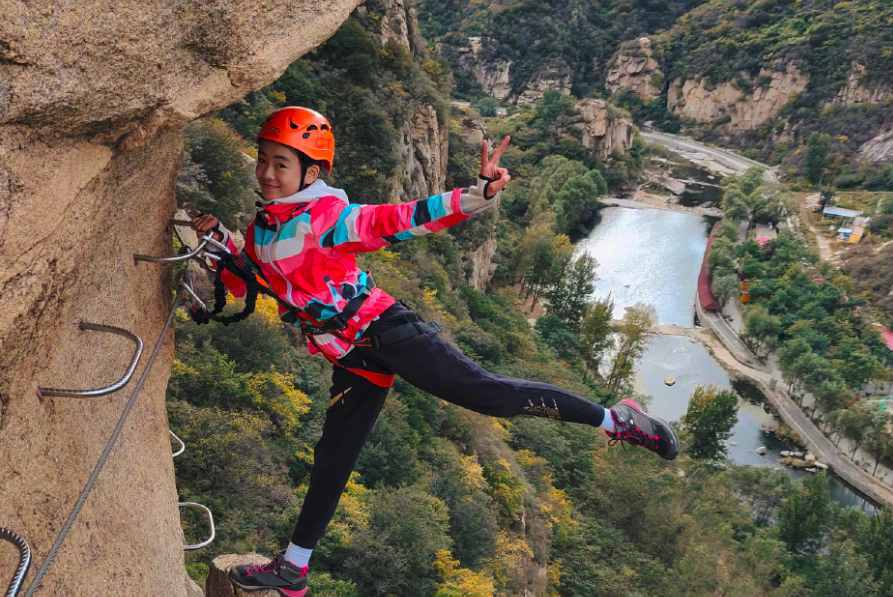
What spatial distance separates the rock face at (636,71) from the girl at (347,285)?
105400 millimetres

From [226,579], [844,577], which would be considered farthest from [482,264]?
[226,579]

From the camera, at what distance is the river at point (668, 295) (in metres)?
36.0

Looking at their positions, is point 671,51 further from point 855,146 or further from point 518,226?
point 518,226

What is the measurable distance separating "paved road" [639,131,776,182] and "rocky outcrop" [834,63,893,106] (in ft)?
41.6

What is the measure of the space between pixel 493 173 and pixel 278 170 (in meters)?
1.07

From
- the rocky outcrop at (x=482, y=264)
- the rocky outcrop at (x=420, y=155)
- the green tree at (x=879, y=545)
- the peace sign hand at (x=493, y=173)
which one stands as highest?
the peace sign hand at (x=493, y=173)

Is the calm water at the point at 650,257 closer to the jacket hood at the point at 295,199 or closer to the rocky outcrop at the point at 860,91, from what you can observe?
the rocky outcrop at the point at 860,91

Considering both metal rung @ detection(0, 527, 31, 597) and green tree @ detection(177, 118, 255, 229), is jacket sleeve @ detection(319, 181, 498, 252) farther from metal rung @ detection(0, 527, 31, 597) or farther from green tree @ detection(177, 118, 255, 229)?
green tree @ detection(177, 118, 255, 229)

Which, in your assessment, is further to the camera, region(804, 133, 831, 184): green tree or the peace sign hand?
region(804, 133, 831, 184): green tree

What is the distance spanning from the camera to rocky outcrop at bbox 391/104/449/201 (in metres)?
23.5

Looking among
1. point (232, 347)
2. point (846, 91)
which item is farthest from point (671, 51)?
point (232, 347)

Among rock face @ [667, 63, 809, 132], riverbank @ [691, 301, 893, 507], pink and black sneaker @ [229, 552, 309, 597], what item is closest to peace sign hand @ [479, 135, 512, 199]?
pink and black sneaker @ [229, 552, 309, 597]

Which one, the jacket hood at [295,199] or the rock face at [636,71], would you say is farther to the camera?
the rock face at [636,71]

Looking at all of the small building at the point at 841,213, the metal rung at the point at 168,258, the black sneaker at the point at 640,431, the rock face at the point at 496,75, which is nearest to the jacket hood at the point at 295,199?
the metal rung at the point at 168,258
